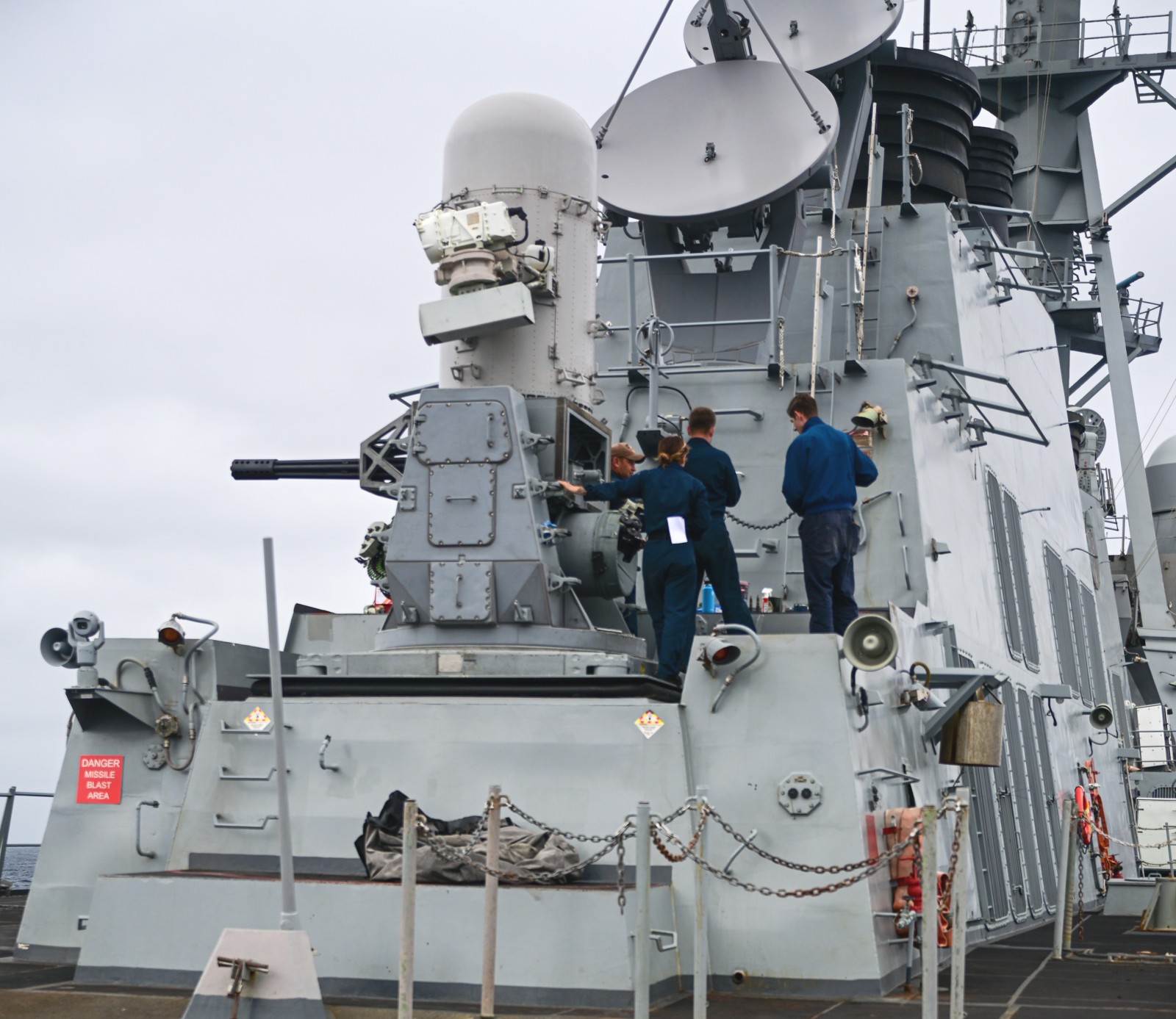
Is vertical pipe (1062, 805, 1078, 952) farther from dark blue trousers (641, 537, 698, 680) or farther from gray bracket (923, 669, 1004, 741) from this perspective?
dark blue trousers (641, 537, 698, 680)

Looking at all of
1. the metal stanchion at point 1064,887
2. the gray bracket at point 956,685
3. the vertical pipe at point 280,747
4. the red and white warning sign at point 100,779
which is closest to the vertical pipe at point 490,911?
the vertical pipe at point 280,747

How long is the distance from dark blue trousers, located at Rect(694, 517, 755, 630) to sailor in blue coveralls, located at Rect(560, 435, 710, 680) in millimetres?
93

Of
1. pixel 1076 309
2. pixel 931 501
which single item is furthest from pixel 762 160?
pixel 1076 309

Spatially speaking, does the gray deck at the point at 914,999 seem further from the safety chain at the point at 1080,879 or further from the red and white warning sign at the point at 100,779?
the safety chain at the point at 1080,879

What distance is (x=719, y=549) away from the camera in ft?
27.3

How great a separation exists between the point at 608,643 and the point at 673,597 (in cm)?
56

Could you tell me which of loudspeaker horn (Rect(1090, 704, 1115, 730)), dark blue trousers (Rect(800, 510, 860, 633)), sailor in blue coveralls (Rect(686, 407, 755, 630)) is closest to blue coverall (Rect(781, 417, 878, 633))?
dark blue trousers (Rect(800, 510, 860, 633))

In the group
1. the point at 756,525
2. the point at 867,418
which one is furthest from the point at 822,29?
the point at 756,525

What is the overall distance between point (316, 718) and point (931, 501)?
5028 mm

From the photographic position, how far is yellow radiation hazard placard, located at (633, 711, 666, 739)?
7.21 m

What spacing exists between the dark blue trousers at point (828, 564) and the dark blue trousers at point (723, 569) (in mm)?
391

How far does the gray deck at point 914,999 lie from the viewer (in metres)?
6.23

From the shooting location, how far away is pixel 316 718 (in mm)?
7660

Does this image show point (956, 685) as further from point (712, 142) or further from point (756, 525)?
point (712, 142)
